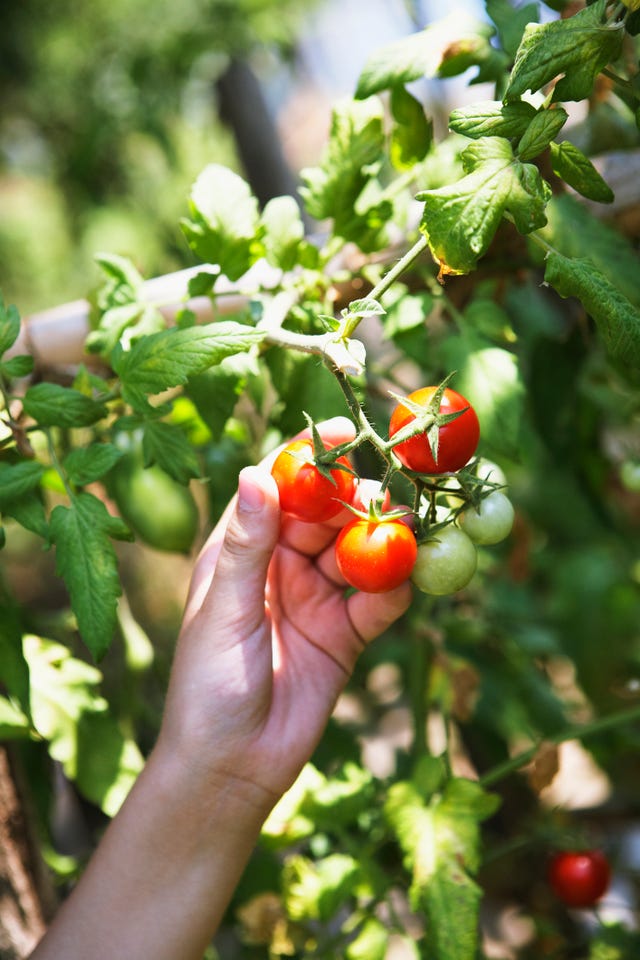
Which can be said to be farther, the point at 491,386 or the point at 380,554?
the point at 491,386

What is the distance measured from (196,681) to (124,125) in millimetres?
1902

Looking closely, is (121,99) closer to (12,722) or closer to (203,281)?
(203,281)

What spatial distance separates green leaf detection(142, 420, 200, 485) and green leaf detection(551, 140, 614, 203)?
1.35ft

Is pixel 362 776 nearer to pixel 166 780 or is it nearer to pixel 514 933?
pixel 166 780

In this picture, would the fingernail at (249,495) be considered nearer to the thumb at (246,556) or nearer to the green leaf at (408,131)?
the thumb at (246,556)

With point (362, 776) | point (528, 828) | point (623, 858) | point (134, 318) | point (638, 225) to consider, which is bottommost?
point (623, 858)

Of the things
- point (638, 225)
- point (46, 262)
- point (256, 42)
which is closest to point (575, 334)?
point (638, 225)

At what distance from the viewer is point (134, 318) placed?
92 centimetres

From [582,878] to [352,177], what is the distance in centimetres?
98

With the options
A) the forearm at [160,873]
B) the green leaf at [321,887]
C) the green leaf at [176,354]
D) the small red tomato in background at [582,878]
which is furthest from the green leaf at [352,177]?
the small red tomato in background at [582,878]

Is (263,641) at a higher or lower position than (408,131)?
lower

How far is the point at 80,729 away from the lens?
0.97 meters

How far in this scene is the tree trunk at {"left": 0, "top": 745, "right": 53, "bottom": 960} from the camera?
1004 millimetres

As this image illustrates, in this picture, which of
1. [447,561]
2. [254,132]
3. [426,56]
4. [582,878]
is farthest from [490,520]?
[254,132]
